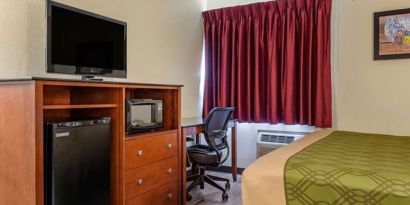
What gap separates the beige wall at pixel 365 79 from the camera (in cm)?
307

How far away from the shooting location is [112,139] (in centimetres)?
220

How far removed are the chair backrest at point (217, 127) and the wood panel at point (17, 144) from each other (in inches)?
63.2

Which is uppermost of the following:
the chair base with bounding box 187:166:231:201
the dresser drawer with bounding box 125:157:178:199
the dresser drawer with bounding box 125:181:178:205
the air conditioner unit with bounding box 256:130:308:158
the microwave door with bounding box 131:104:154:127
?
the microwave door with bounding box 131:104:154:127

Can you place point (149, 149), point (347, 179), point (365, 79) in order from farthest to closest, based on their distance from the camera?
1. point (365, 79)
2. point (149, 149)
3. point (347, 179)

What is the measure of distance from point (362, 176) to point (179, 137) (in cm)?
170

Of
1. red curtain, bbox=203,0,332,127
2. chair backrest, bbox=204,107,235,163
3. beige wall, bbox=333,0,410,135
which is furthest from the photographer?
red curtain, bbox=203,0,332,127

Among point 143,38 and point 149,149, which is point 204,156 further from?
point 143,38

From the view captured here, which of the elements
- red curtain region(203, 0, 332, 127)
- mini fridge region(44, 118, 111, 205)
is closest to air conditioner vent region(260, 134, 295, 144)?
red curtain region(203, 0, 332, 127)

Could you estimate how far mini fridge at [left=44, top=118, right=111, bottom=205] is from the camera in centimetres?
174

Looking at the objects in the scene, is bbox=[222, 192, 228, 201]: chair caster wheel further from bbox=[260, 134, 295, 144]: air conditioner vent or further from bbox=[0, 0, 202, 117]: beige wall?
bbox=[0, 0, 202, 117]: beige wall

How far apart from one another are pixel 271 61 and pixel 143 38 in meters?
1.54

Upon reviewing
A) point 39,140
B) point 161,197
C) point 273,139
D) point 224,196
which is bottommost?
point 224,196

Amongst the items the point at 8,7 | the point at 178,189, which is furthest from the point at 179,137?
the point at 8,7

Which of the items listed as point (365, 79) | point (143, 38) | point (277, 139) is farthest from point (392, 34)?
point (143, 38)
